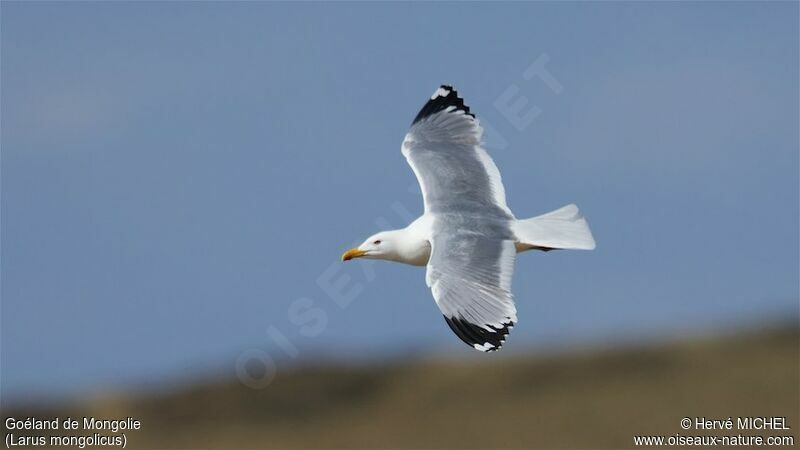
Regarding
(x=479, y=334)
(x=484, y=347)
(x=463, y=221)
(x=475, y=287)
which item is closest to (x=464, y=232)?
(x=463, y=221)

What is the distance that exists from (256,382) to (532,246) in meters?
7.61

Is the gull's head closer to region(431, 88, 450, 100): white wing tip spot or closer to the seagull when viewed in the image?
the seagull

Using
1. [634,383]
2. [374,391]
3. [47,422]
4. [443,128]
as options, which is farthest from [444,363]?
[443,128]

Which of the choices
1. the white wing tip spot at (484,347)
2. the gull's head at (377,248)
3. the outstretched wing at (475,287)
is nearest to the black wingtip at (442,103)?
the gull's head at (377,248)

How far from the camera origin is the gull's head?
8.46 metres

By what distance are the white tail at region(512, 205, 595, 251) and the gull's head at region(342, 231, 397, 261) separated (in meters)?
0.81

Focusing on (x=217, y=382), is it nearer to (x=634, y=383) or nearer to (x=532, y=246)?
(x=634, y=383)

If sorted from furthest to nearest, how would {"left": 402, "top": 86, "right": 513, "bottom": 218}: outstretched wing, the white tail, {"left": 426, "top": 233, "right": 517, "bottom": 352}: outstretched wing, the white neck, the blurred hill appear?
the blurred hill
{"left": 402, "top": 86, "right": 513, "bottom": 218}: outstretched wing
the white neck
the white tail
{"left": 426, "top": 233, "right": 517, "bottom": 352}: outstretched wing

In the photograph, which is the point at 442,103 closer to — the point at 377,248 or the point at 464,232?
the point at 377,248

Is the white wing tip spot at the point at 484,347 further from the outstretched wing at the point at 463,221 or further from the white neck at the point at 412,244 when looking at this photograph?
the white neck at the point at 412,244

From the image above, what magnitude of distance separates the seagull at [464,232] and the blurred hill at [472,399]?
17.7 feet

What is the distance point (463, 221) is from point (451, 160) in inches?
34.0

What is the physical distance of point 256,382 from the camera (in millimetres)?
15164

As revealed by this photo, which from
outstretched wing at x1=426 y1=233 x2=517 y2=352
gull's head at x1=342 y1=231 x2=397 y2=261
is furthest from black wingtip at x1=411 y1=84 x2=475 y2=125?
outstretched wing at x1=426 y1=233 x2=517 y2=352
